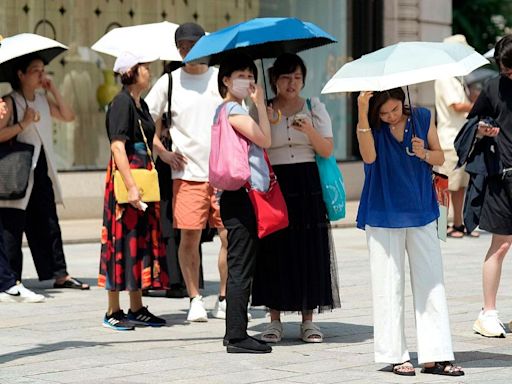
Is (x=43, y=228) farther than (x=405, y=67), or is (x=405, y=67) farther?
(x=43, y=228)

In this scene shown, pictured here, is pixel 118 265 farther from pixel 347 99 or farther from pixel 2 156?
pixel 347 99

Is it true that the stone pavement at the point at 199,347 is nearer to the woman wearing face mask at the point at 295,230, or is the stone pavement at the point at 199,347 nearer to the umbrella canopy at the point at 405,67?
the woman wearing face mask at the point at 295,230

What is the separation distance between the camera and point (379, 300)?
25.4ft

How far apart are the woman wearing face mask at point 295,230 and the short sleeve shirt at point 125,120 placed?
1.13 m

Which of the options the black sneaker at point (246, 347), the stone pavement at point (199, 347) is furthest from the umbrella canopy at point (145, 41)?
the black sneaker at point (246, 347)

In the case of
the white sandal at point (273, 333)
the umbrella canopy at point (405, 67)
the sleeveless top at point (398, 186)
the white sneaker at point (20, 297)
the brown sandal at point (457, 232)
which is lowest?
the brown sandal at point (457, 232)

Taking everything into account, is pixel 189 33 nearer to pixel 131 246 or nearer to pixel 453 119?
pixel 131 246

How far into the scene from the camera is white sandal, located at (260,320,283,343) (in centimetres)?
893

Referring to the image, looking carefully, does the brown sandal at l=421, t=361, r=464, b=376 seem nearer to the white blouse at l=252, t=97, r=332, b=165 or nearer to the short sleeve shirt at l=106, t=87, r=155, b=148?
the white blouse at l=252, t=97, r=332, b=165

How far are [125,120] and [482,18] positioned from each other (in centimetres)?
2482

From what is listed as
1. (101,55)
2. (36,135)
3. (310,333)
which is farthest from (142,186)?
(101,55)

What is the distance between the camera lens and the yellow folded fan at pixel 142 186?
9508mm

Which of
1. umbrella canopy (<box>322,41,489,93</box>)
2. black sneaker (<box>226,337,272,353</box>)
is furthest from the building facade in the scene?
umbrella canopy (<box>322,41,489,93</box>)

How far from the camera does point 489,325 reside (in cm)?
904
